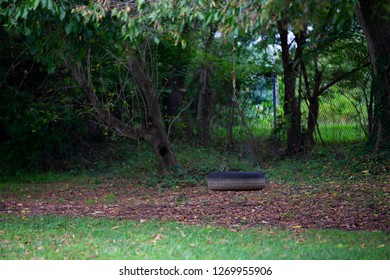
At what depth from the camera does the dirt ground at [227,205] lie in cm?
960

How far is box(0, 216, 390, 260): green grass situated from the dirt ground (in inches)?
31.1

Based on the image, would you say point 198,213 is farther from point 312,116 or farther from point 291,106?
point 312,116

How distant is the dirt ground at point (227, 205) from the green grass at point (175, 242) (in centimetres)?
79

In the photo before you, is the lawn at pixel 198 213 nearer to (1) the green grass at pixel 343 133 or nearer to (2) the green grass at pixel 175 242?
(2) the green grass at pixel 175 242

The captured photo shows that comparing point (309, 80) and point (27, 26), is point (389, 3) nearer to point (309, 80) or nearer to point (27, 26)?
point (27, 26)

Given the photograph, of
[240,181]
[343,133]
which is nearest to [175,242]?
[240,181]

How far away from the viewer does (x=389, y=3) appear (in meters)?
7.61

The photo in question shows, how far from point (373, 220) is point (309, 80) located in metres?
9.30

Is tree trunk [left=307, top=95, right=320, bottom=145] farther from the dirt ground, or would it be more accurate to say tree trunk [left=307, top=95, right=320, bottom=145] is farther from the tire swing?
the tire swing

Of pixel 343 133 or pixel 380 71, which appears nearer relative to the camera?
pixel 380 71

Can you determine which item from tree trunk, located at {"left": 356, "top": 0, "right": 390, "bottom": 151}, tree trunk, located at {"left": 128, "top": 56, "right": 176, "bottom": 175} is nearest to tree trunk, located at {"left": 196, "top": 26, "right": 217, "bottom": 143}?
tree trunk, located at {"left": 128, "top": 56, "right": 176, "bottom": 175}

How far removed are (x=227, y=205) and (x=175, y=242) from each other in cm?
364

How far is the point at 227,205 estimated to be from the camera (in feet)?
37.3

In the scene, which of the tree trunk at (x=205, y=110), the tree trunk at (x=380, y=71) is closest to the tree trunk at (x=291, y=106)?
the tree trunk at (x=205, y=110)
